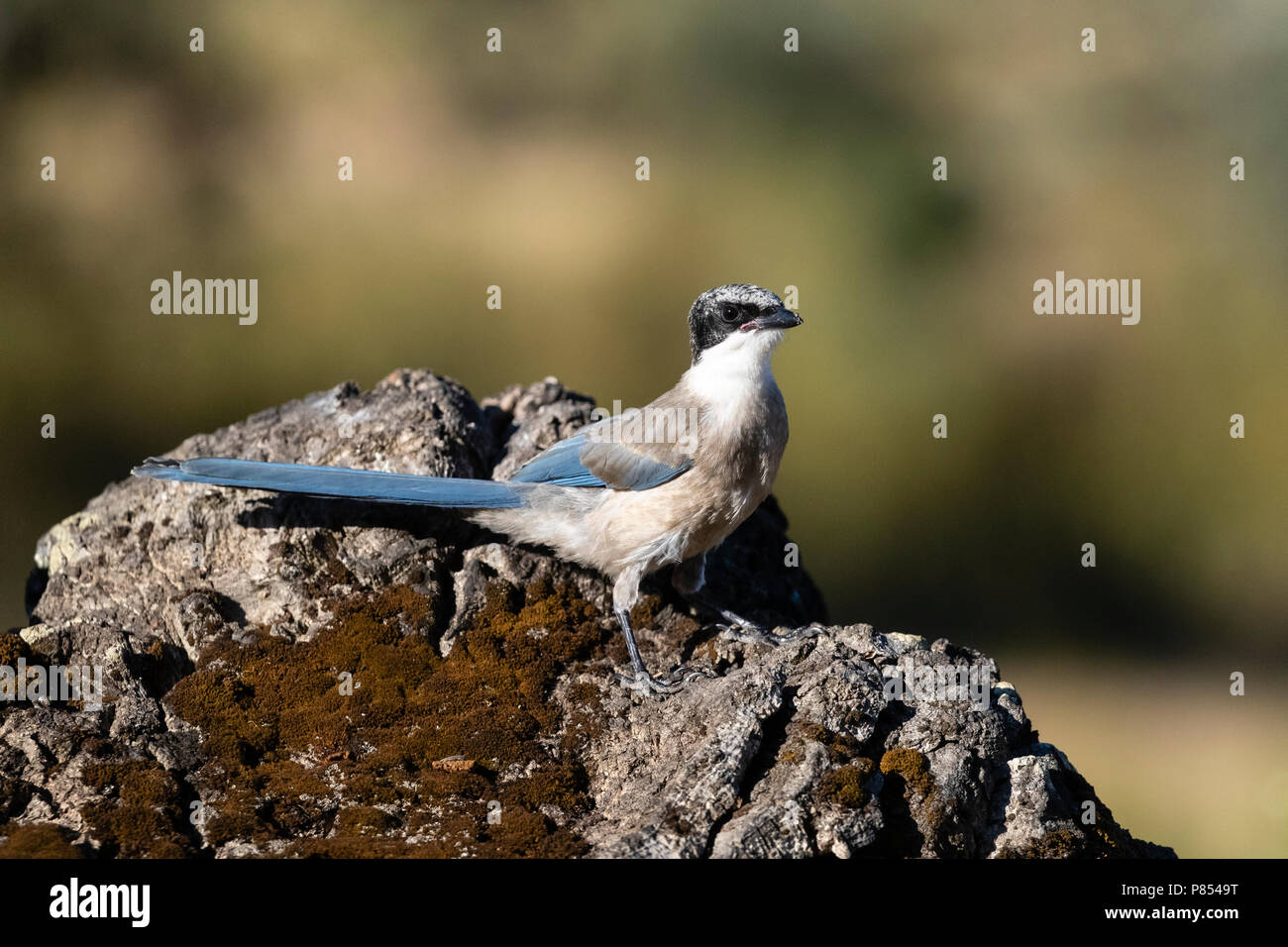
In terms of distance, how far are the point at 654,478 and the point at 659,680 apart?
91 cm

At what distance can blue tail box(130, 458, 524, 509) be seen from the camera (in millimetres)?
5012

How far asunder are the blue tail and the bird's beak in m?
1.37

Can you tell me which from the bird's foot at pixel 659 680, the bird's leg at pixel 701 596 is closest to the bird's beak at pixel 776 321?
the bird's leg at pixel 701 596

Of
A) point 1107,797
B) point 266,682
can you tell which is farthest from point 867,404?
point 266,682

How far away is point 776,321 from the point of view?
5035 mm

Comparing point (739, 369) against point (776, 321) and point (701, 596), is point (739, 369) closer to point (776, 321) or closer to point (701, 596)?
point (776, 321)

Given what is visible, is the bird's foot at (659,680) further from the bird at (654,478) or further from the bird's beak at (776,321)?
the bird's beak at (776,321)

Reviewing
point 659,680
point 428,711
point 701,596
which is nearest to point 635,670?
point 659,680

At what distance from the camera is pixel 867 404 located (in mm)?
9969

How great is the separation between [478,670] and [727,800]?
1.38 m

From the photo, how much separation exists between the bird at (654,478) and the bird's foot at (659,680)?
3cm

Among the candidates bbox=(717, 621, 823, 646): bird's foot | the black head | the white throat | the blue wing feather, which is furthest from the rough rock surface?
the black head

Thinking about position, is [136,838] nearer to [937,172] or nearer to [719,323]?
[719,323]

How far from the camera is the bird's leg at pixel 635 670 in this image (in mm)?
4672
